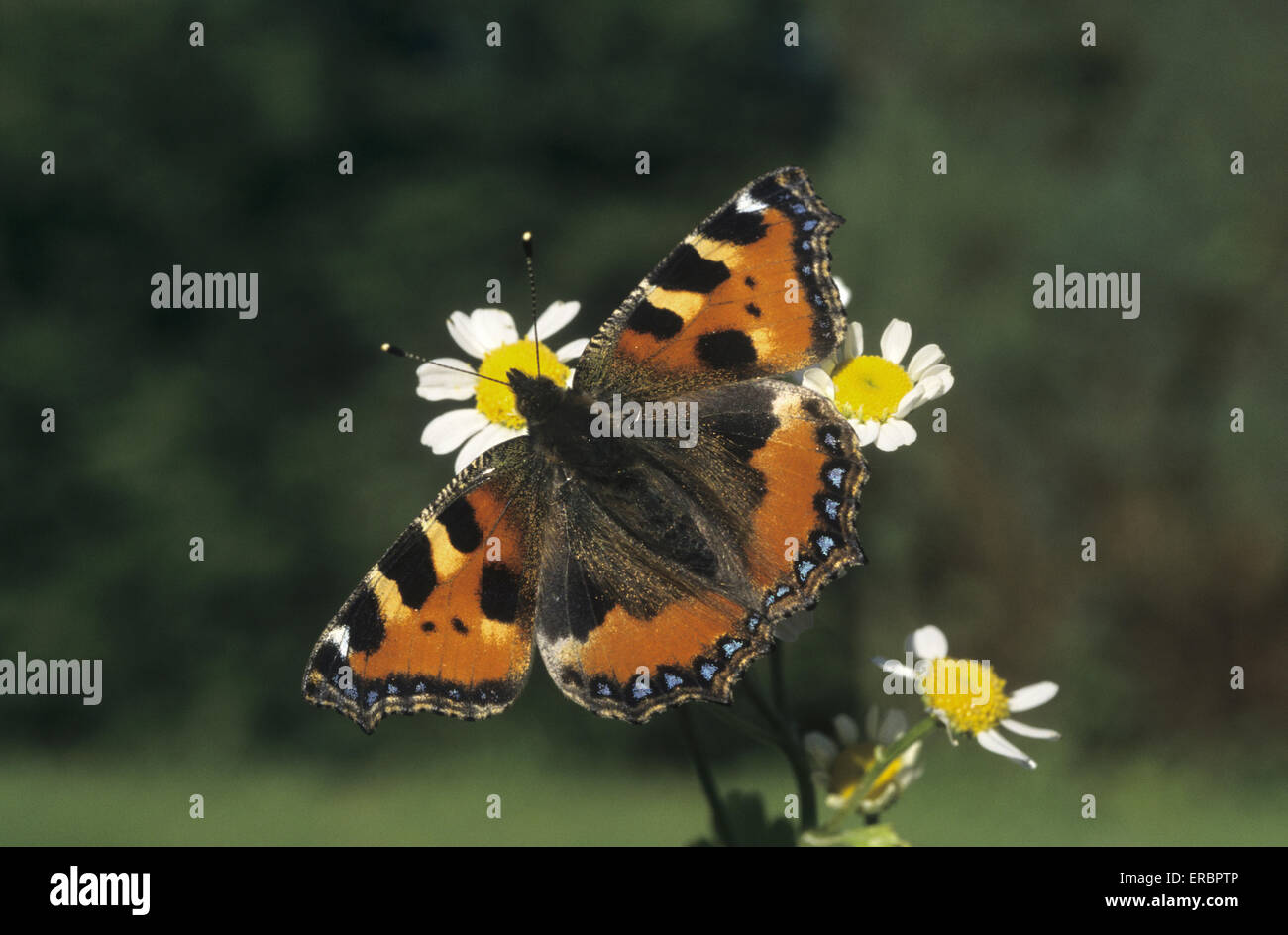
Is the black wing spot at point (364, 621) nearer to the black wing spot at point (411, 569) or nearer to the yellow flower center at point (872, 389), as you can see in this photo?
the black wing spot at point (411, 569)

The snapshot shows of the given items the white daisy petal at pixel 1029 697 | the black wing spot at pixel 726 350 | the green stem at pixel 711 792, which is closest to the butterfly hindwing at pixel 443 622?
the green stem at pixel 711 792

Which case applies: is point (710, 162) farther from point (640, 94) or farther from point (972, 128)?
point (972, 128)

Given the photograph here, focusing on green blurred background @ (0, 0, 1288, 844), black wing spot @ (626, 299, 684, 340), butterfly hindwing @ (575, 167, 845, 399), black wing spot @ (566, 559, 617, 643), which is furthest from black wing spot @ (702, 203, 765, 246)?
green blurred background @ (0, 0, 1288, 844)

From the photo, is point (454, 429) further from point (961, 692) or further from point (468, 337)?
point (961, 692)

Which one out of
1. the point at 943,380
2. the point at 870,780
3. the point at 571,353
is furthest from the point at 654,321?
the point at 870,780

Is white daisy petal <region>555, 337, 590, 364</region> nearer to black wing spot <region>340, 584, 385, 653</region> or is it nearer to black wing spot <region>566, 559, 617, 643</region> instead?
black wing spot <region>566, 559, 617, 643</region>
